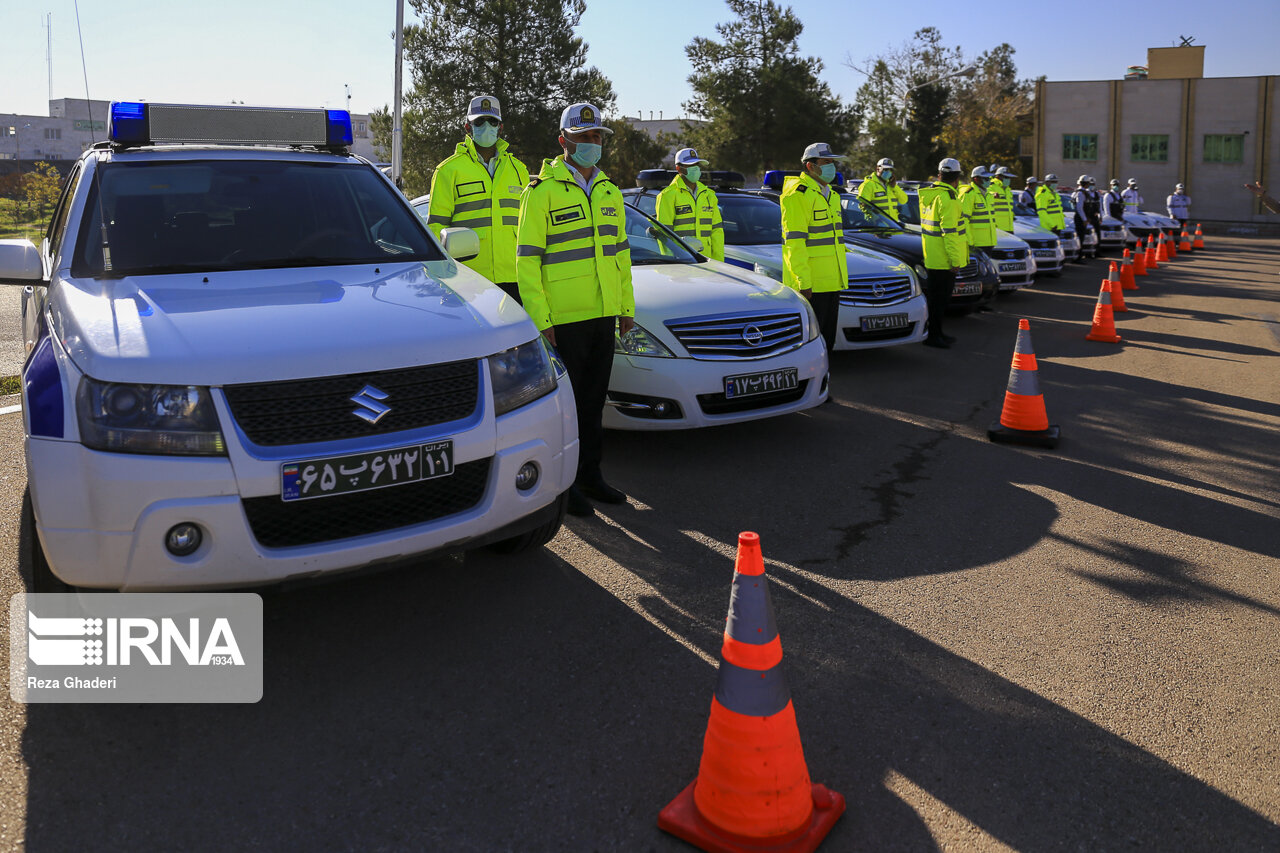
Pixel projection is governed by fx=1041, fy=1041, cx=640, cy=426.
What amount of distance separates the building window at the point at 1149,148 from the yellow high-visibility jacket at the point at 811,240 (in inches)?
2154

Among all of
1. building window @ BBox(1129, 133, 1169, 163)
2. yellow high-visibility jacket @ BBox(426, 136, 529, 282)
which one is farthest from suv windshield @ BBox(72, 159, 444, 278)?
building window @ BBox(1129, 133, 1169, 163)

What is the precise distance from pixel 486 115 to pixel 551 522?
3.69 metres

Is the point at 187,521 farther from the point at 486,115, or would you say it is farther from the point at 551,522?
the point at 486,115

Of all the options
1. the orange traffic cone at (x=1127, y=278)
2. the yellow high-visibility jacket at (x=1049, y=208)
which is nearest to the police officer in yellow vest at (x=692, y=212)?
the orange traffic cone at (x=1127, y=278)

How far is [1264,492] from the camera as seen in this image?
19.2 ft

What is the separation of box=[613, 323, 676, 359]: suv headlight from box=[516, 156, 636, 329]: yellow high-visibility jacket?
0.80 meters

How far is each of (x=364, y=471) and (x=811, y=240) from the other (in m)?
5.86

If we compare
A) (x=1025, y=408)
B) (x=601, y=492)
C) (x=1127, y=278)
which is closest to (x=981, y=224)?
(x=1127, y=278)

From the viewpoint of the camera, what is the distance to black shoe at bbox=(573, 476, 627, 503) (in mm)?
5559

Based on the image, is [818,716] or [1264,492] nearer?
[818,716]

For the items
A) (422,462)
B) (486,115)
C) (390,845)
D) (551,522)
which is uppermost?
(486,115)

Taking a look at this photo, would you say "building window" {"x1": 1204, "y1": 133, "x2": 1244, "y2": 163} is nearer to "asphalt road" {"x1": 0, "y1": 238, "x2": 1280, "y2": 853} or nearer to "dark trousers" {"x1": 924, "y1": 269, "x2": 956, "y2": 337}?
"dark trousers" {"x1": 924, "y1": 269, "x2": 956, "y2": 337}

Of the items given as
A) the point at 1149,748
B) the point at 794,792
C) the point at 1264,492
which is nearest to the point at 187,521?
the point at 794,792

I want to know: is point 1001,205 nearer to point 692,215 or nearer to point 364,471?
point 692,215
